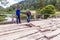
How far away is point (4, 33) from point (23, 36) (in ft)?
2.42

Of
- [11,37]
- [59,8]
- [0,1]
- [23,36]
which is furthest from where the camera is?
[59,8]

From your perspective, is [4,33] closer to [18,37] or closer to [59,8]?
[18,37]

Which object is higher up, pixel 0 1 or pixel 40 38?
pixel 0 1

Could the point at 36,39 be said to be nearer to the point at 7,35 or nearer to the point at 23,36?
the point at 23,36

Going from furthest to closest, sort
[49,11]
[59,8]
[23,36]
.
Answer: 1. [59,8]
2. [49,11]
3. [23,36]

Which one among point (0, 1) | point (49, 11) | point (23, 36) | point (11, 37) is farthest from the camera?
point (49, 11)

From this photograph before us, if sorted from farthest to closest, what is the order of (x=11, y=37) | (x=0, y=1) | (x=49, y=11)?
(x=49, y=11) → (x=0, y=1) → (x=11, y=37)

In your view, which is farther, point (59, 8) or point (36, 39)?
point (59, 8)

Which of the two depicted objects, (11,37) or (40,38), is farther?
(40,38)

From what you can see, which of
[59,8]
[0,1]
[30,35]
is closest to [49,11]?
[0,1]

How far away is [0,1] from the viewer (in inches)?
1189

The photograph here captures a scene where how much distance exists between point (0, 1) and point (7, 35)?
22376mm

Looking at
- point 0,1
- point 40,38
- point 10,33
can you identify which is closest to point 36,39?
point 40,38

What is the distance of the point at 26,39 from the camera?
27.0 feet
